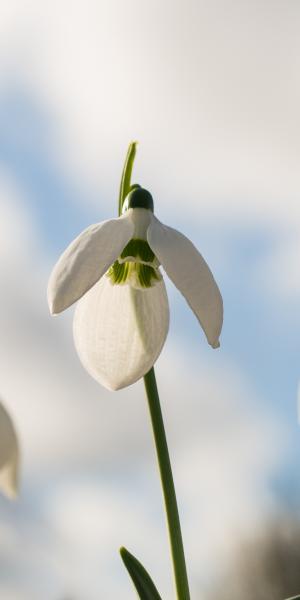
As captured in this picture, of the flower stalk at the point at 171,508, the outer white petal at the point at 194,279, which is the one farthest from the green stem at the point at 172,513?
the outer white petal at the point at 194,279

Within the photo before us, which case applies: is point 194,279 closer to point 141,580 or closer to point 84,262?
point 84,262

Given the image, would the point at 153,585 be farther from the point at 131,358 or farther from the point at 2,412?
the point at 2,412

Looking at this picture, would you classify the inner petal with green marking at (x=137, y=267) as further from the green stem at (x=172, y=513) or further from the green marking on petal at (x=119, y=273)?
the green stem at (x=172, y=513)

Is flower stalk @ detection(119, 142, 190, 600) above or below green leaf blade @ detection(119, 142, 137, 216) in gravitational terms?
below

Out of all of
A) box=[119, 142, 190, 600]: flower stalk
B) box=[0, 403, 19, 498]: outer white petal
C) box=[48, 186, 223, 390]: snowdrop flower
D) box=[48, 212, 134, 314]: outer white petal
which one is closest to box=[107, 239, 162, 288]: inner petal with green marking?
box=[48, 186, 223, 390]: snowdrop flower

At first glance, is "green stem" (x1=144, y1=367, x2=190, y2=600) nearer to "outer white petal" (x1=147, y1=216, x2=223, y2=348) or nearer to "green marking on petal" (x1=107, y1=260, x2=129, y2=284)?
"outer white petal" (x1=147, y1=216, x2=223, y2=348)

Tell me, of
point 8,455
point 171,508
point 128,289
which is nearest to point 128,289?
point 128,289
